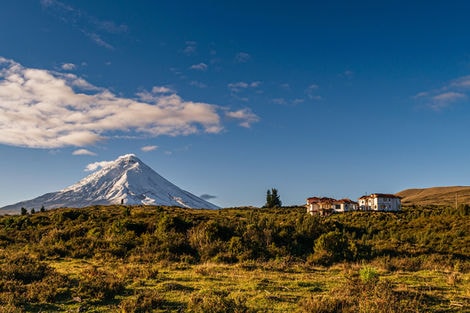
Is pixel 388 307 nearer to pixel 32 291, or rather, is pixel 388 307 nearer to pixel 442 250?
pixel 32 291

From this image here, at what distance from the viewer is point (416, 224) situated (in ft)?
167

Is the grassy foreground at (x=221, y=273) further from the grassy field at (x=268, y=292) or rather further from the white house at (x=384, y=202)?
the white house at (x=384, y=202)

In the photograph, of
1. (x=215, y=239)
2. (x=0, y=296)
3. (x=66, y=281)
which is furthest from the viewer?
(x=215, y=239)

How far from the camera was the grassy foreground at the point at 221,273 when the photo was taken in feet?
33.3

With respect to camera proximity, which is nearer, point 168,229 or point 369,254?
point 369,254

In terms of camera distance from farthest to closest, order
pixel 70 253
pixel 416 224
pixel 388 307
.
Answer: pixel 416 224
pixel 70 253
pixel 388 307

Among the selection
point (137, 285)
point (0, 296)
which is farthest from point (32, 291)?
point (137, 285)

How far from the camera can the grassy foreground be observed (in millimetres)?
10148

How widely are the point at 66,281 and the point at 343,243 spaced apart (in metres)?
17.9

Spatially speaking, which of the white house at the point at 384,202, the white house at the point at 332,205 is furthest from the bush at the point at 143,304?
the white house at the point at 384,202

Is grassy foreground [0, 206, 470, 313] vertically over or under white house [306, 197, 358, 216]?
under

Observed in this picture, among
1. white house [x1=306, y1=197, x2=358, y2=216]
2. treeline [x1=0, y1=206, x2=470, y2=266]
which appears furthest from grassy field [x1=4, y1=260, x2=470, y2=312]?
white house [x1=306, y1=197, x2=358, y2=216]

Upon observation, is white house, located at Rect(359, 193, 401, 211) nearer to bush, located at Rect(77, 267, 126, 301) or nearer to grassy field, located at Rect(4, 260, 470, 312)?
grassy field, located at Rect(4, 260, 470, 312)

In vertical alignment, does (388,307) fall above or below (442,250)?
above
